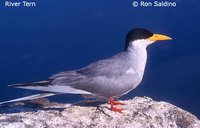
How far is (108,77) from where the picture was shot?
4402 millimetres

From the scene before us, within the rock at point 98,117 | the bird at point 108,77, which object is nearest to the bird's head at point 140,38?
the bird at point 108,77

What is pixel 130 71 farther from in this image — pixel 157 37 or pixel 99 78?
pixel 157 37

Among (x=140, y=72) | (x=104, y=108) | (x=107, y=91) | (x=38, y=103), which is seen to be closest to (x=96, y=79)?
(x=107, y=91)

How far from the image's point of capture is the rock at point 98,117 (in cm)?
401

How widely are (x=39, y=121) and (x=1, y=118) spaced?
0.69 metres

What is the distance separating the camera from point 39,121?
4023 mm

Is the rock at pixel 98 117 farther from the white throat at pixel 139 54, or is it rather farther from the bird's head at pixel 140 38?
the bird's head at pixel 140 38

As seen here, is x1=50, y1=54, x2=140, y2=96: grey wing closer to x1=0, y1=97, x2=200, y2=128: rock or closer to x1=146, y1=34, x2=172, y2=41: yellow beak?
x1=0, y1=97, x2=200, y2=128: rock

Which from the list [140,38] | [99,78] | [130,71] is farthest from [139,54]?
[99,78]

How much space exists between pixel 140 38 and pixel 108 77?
103cm

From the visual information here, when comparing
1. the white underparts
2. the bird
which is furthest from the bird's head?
the white underparts

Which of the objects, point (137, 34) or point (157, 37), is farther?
point (157, 37)

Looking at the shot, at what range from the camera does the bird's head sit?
4.74 m

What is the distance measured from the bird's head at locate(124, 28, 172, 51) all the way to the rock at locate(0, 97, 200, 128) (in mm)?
1207
